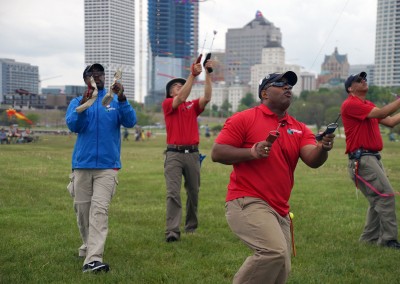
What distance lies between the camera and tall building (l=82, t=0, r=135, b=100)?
39.6 ft

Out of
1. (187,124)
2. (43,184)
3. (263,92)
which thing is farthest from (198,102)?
(43,184)

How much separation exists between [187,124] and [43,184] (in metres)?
8.29

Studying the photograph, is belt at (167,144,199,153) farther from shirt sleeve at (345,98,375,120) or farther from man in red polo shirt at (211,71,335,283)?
man in red polo shirt at (211,71,335,283)

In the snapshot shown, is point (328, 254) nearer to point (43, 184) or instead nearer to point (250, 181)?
point (250, 181)

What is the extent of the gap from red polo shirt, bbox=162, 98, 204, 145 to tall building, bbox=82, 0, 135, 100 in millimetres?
1742

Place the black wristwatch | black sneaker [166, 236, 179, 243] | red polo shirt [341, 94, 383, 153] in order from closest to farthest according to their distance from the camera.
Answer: the black wristwatch < red polo shirt [341, 94, 383, 153] < black sneaker [166, 236, 179, 243]

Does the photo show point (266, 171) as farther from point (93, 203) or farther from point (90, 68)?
point (90, 68)

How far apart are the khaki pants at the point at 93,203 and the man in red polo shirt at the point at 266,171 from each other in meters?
2.31

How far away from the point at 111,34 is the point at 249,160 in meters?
A: 12.1

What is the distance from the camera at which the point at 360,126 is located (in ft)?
27.5

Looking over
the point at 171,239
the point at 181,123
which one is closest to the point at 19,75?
the point at 181,123

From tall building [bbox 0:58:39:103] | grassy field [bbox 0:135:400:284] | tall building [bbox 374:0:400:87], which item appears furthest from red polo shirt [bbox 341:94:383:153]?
tall building [bbox 0:58:39:103]

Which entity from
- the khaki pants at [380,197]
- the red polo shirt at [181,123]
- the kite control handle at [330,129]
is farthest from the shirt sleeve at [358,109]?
the kite control handle at [330,129]

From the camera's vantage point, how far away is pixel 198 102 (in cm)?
927
